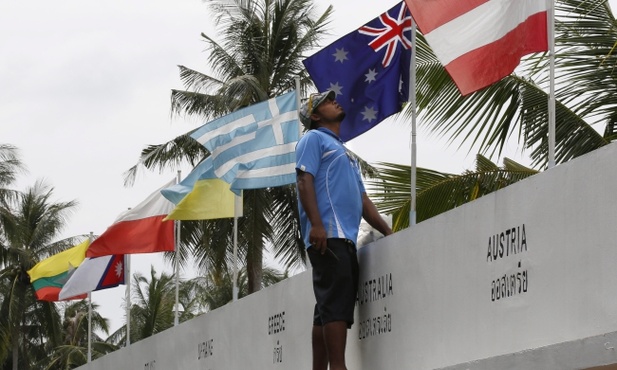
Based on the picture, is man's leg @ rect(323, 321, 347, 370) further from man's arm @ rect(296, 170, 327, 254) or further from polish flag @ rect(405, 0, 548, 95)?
polish flag @ rect(405, 0, 548, 95)

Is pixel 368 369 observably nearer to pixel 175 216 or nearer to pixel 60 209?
pixel 175 216

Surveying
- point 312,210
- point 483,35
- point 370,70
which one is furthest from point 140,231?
point 483,35

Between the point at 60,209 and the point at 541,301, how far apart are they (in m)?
43.8

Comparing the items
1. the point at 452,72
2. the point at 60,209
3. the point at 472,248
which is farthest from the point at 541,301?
the point at 60,209

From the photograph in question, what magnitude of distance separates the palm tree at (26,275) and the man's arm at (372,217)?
36.3m

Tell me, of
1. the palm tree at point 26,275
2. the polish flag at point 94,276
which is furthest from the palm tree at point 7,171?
the polish flag at point 94,276

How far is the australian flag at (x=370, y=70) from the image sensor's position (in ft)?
31.2

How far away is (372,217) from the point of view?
830 centimetres

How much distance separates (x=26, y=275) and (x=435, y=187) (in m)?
34.2

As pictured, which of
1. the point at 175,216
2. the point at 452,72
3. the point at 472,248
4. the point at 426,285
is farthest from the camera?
the point at 175,216

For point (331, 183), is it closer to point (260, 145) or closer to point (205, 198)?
point (260, 145)

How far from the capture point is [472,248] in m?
6.95

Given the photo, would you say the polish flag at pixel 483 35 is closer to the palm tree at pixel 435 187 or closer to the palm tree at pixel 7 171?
the palm tree at pixel 435 187

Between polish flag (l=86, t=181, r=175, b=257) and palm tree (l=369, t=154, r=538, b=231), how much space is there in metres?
3.89
